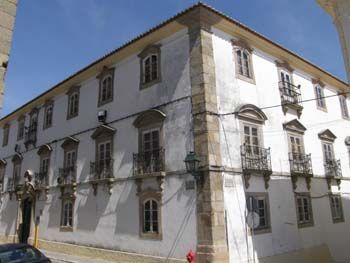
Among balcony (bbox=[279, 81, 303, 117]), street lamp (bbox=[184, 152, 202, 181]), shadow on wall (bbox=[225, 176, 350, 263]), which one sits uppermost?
balcony (bbox=[279, 81, 303, 117])

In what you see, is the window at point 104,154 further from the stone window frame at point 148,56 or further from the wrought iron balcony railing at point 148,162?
the stone window frame at point 148,56

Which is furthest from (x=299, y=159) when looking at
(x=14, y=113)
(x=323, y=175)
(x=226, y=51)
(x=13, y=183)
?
(x=14, y=113)

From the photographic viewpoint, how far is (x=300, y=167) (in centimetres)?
1566

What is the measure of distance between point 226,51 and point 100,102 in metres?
6.99

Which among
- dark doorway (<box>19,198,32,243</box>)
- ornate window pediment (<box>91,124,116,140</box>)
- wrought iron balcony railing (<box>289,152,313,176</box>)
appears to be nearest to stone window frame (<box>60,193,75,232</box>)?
ornate window pediment (<box>91,124,116,140</box>)

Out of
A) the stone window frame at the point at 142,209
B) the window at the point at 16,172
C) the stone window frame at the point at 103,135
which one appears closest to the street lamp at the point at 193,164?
the stone window frame at the point at 142,209

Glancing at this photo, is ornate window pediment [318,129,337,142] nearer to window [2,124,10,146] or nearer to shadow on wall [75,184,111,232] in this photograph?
shadow on wall [75,184,111,232]

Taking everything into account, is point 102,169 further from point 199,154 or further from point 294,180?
point 294,180

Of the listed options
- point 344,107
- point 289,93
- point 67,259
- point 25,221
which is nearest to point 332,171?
point 289,93

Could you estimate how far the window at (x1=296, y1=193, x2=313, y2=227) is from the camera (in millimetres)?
14938

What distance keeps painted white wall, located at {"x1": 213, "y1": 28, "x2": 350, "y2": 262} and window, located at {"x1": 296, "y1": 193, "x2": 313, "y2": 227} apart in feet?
0.96

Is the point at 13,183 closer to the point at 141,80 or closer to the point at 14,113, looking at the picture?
the point at 14,113

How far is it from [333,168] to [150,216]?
1075cm

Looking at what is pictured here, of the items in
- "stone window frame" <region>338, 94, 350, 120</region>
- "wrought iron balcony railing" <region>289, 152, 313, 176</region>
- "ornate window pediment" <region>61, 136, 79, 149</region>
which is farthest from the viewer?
"stone window frame" <region>338, 94, 350, 120</region>
